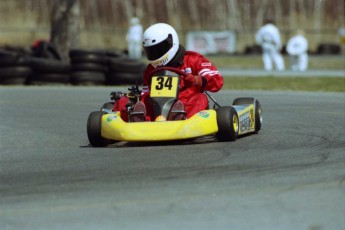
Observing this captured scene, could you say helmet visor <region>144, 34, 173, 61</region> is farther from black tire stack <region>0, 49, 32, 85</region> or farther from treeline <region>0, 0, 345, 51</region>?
treeline <region>0, 0, 345, 51</region>

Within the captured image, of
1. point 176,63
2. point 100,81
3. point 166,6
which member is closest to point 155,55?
point 176,63

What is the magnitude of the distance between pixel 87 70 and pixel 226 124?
427 inches

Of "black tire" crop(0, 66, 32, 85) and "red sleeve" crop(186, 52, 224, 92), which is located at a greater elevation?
"red sleeve" crop(186, 52, 224, 92)

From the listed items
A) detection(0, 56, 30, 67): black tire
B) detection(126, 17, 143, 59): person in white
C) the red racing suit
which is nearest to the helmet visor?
the red racing suit

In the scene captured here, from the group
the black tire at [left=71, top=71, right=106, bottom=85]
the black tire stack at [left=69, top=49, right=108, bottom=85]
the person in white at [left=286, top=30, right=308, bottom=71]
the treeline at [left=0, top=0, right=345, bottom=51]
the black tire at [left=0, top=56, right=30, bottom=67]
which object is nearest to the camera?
the black tire at [left=0, top=56, right=30, bottom=67]

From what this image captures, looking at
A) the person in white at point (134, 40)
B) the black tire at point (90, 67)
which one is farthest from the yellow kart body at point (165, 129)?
the person in white at point (134, 40)

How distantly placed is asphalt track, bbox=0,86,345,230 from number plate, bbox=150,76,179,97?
1.57 ft

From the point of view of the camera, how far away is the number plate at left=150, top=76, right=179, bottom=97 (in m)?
9.00

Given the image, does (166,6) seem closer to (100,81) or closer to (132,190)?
(100,81)

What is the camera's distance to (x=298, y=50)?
89.5 ft

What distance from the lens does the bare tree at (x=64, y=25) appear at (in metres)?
25.7

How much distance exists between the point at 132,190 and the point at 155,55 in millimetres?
3454

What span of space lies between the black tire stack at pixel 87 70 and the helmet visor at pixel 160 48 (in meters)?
9.65

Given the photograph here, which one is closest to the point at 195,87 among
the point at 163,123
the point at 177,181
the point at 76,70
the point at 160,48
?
the point at 160,48
